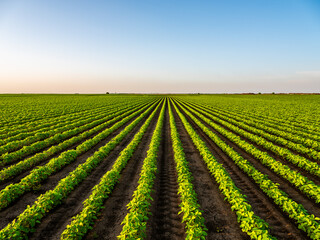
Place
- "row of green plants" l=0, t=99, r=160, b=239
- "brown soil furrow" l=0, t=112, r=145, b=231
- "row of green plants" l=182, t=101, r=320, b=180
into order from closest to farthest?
"row of green plants" l=0, t=99, r=160, b=239
"brown soil furrow" l=0, t=112, r=145, b=231
"row of green plants" l=182, t=101, r=320, b=180

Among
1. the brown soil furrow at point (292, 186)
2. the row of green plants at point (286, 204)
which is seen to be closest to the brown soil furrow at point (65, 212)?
the row of green plants at point (286, 204)

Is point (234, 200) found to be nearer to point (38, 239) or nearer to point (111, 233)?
point (111, 233)

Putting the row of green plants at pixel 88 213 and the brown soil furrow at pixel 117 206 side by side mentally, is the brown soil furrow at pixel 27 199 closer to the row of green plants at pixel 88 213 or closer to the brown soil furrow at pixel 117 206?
the row of green plants at pixel 88 213

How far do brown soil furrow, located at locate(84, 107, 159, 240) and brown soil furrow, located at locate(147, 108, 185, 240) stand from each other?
1.24 m

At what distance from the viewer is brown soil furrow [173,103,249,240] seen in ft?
18.5

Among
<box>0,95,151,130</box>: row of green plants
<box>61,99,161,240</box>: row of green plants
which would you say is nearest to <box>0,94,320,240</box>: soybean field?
<box>61,99,161,240</box>: row of green plants

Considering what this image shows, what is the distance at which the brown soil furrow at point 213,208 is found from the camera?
565 cm

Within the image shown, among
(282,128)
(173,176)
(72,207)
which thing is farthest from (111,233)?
(282,128)

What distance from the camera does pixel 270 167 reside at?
10219 mm

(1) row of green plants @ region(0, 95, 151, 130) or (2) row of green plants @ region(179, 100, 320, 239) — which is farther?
(1) row of green plants @ region(0, 95, 151, 130)

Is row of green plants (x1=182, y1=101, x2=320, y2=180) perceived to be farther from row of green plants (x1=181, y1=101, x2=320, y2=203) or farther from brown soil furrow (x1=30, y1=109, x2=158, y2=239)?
brown soil furrow (x1=30, y1=109, x2=158, y2=239)

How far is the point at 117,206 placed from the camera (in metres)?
6.99

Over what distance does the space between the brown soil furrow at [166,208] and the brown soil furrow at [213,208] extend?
1.11m

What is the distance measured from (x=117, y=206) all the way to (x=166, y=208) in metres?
2.19
